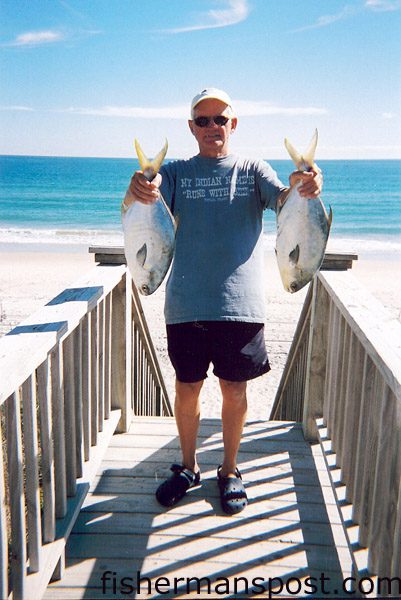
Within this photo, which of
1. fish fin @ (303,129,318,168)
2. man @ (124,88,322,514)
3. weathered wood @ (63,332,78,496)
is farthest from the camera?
man @ (124,88,322,514)

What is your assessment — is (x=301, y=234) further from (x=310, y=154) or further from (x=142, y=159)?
(x=142, y=159)

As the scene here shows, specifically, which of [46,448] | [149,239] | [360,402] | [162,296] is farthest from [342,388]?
[162,296]

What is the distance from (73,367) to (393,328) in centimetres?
121

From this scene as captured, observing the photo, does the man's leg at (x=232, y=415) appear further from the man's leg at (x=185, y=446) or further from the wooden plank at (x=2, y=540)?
the wooden plank at (x=2, y=540)

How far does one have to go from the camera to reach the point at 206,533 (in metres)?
2.48

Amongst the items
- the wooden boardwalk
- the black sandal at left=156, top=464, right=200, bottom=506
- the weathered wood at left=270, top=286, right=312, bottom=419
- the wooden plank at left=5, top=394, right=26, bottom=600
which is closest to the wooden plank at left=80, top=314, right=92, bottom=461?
the wooden boardwalk

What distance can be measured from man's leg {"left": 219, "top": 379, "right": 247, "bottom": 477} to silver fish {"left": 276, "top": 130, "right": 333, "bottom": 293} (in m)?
0.76

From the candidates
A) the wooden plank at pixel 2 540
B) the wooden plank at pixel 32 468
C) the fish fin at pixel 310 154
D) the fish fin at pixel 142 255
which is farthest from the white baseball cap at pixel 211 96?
the wooden plank at pixel 2 540

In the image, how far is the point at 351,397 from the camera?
8.07 feet

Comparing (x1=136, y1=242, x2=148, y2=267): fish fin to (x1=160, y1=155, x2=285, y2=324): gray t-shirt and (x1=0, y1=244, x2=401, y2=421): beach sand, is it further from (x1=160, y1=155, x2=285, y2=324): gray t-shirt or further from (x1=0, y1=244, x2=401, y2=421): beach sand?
(x1=0, y1=244, x2=401, y2=421): beach sand

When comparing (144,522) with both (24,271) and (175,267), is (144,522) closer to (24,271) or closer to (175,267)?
(175,267)

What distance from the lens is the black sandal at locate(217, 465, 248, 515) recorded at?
2.62 m

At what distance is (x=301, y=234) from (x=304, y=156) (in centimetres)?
27

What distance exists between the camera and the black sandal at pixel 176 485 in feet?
8.79
